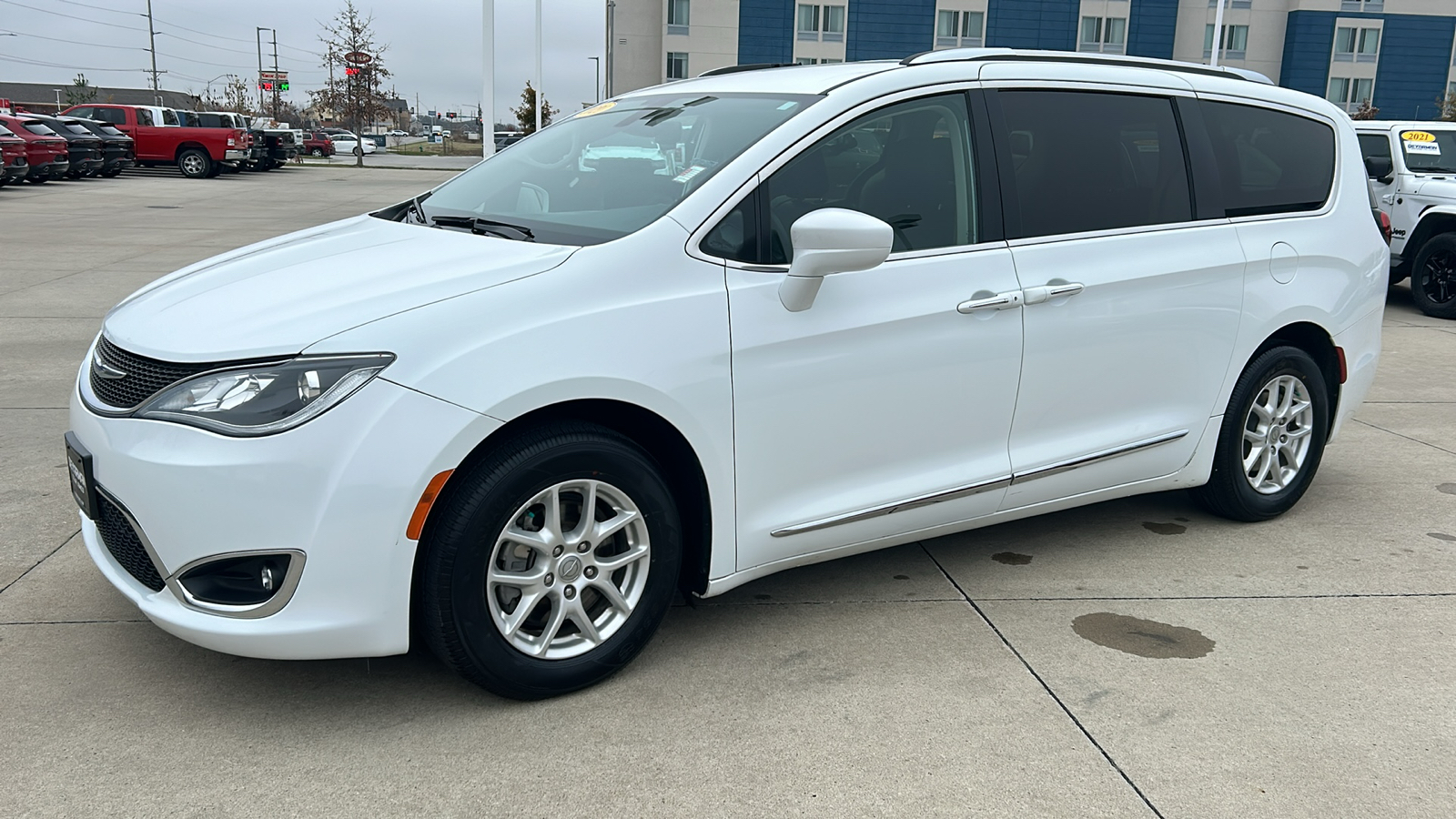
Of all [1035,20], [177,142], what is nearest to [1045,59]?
[177,142]

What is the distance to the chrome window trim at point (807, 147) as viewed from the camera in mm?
3264

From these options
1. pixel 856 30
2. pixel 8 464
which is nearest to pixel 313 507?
pixel 8 464

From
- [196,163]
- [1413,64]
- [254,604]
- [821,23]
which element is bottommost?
[254,604]

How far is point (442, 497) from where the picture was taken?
9.55ft

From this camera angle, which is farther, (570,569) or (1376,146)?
(1376,146)

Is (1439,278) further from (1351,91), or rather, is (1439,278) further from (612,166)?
(1351,91)

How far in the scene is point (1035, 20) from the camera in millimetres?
59594

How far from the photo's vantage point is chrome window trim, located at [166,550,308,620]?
A: 2777 mm

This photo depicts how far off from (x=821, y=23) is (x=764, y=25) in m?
3.01

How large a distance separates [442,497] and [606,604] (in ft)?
2.05

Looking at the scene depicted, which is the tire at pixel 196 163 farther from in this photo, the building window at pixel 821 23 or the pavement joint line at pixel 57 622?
the building window at pixel 821 23

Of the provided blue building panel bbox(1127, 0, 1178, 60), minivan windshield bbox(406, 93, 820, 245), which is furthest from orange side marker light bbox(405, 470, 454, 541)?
blue building panel bbox(1127, 0, 1178, 60)

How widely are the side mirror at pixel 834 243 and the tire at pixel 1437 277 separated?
34.2 ft

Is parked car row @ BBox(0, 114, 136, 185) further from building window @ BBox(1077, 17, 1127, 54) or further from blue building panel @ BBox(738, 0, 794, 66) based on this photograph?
building window @ BBox(1077, 17, 1127, 54)
